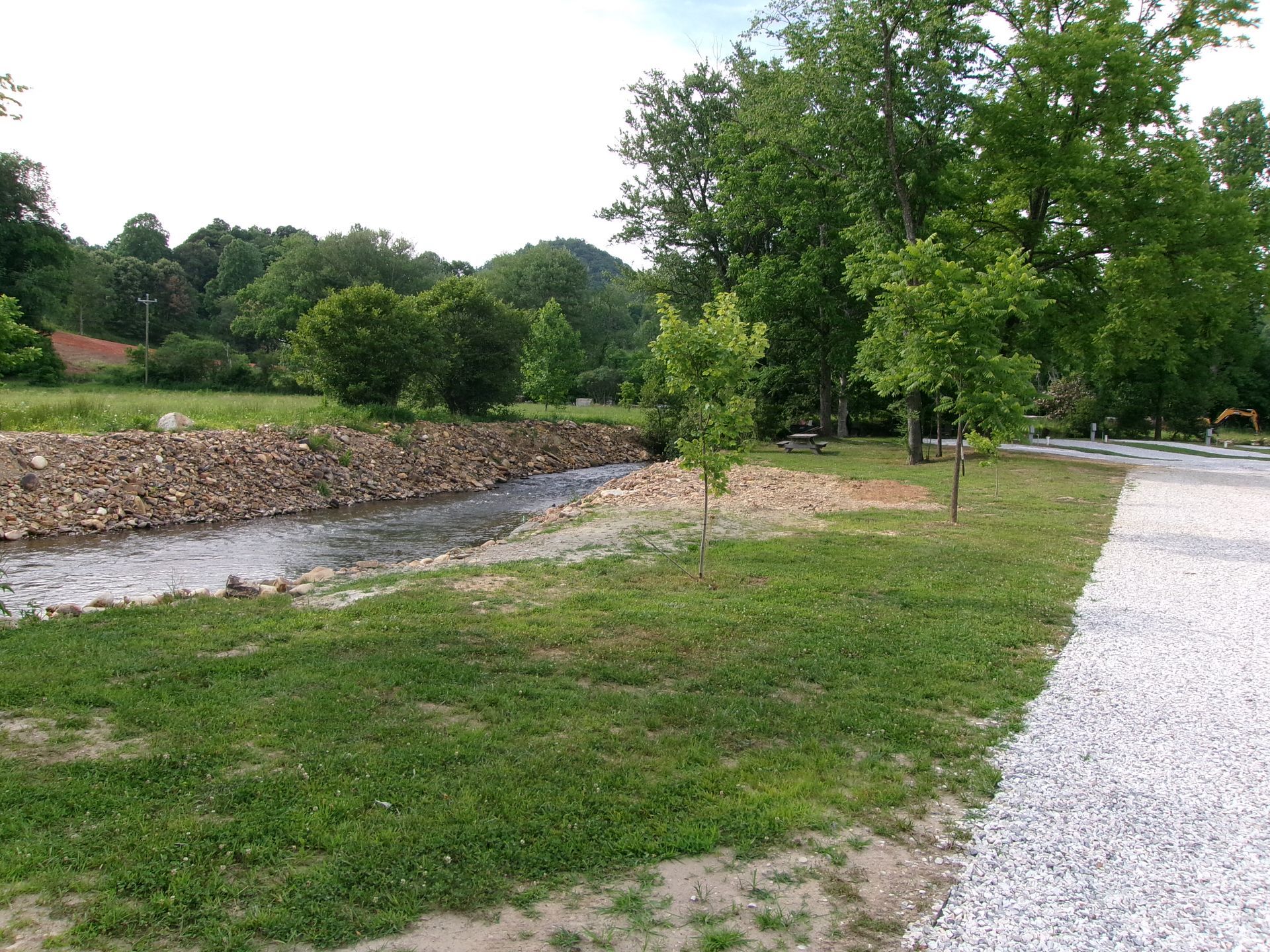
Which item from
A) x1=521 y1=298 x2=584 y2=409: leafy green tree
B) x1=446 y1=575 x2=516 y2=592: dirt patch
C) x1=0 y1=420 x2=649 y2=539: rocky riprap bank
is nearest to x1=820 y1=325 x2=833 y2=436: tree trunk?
x1=0 y1=420 x2=649 y2=539: rocky riprap bank

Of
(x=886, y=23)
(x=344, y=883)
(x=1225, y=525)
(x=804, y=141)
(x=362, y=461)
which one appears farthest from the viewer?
(x=804, y=141)

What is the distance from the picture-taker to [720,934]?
319 cm

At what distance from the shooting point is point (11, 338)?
619 cm

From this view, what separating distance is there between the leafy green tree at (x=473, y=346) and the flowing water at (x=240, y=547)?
1520cm

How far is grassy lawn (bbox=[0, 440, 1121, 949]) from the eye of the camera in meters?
3.47

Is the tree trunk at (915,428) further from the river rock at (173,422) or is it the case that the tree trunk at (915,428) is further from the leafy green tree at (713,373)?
the river rock at (173,422)

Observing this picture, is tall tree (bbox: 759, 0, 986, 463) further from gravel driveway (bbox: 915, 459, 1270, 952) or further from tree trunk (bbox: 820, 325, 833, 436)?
gravel driveway (bbox: 915, 459, 1270, 952)

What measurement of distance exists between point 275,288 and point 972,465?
167ft

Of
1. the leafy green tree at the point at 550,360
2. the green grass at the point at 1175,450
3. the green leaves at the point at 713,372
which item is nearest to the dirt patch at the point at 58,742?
the green leaves at the point at 713,372

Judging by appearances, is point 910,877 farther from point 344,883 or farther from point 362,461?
point 362,461

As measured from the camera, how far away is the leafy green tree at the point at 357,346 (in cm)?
3045

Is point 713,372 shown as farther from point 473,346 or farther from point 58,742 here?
point 473,346

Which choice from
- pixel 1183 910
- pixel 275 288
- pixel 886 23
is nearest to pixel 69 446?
pixel 1183 910

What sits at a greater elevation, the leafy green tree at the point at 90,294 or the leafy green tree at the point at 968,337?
the leafy green tree at the point at 90,294
